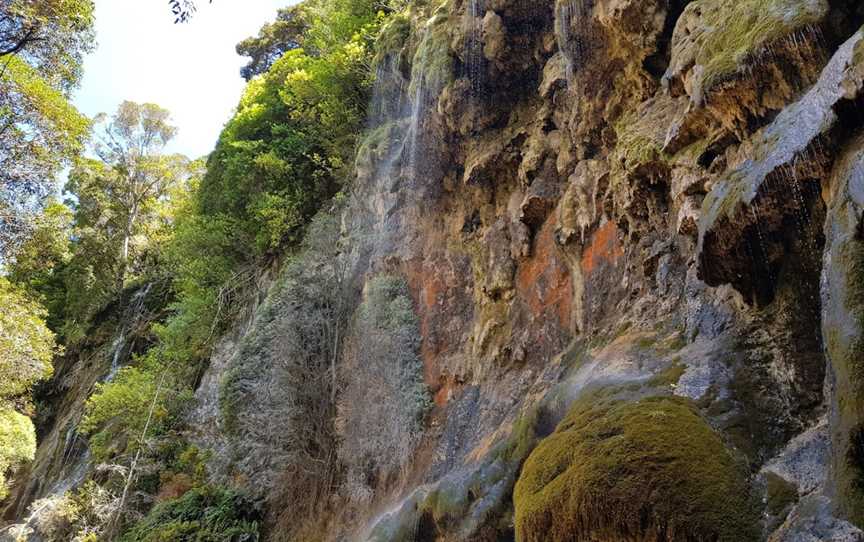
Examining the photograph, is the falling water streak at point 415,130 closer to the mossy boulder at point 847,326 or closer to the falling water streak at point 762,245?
the falling water streak at point 762,245

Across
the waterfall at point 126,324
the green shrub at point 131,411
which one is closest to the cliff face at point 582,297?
the green shrub at point 131,411

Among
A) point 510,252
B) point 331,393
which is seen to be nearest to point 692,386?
point 510,252

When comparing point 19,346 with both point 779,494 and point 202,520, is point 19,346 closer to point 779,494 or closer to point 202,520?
point 202,520

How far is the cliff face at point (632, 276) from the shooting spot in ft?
11.7

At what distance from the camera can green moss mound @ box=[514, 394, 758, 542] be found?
11.2 feet

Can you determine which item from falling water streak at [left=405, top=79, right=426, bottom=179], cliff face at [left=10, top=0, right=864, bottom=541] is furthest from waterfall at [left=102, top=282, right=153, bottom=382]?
falling water streak at [left=405, top=79, right=426, bottom=179]

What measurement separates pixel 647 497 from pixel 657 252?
358 centimetres

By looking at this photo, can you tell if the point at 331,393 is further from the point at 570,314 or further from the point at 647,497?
the point at 647,497

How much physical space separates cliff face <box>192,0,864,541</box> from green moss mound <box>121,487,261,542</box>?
0.57m

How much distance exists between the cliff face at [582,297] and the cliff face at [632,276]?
2 cm

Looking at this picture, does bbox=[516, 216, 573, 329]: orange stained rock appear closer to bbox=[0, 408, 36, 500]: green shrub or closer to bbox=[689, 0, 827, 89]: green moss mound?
bbox=[689, 0, 827, 89]: green moss mound

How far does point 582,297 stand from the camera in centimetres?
802

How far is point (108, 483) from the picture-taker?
563 inches

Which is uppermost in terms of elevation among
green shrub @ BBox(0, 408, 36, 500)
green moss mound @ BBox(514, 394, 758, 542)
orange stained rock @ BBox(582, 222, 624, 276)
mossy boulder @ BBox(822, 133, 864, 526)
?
green shrub @ BBox(0, 408, 36, 500)
